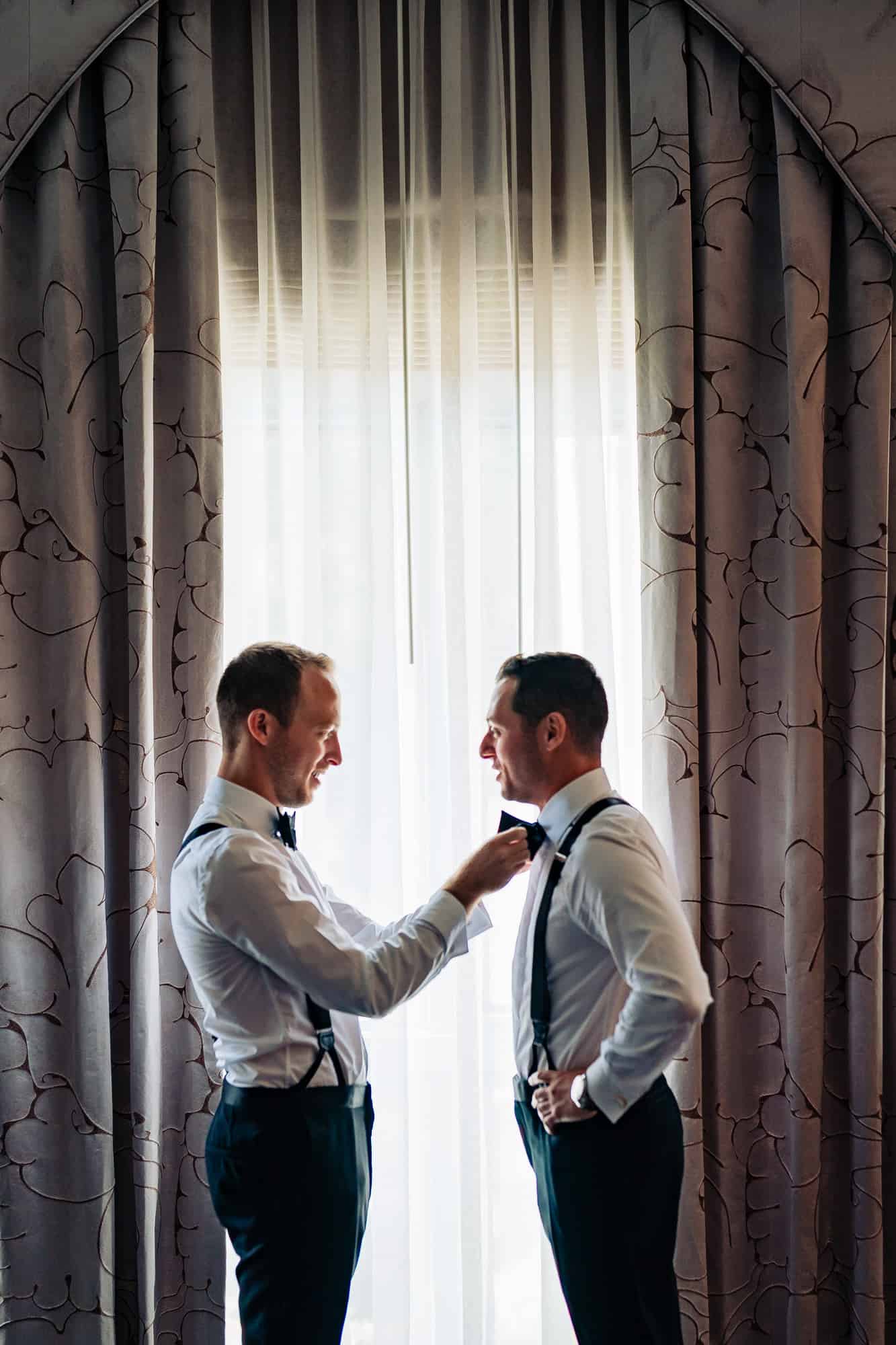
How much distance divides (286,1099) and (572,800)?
26.9 inches

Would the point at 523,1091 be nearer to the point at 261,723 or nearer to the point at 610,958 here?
the point at 610,958

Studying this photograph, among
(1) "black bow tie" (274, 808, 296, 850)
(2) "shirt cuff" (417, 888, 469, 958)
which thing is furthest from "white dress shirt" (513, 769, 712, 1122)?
(1) "black bow tie" (274, 808, 296, 850)

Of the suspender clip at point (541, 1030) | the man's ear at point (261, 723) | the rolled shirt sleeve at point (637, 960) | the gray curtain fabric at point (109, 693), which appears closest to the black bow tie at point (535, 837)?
the rolled shirt sleeve at point (637, 960)

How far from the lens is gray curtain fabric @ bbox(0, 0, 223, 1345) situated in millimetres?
2115

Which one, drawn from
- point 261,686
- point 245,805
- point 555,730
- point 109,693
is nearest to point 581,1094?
point 555,730

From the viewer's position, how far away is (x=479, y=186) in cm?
225

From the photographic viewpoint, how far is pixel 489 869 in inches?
67.2

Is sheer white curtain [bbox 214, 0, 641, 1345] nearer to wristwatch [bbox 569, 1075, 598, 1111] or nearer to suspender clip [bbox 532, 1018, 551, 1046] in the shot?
suspender clip [bbox 532, 1018, 551, 1046]

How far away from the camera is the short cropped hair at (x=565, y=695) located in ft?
5.67

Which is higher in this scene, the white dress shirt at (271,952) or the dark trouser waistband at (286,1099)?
the white dress shirt at (271,952)

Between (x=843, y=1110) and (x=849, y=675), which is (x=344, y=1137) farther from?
(x=849, y=675)

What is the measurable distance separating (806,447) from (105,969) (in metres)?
1.85

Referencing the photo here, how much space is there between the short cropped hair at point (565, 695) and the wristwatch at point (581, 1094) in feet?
1.74

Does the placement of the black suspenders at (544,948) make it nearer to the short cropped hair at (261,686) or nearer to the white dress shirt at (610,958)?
the white dress shirt at (610,958)
